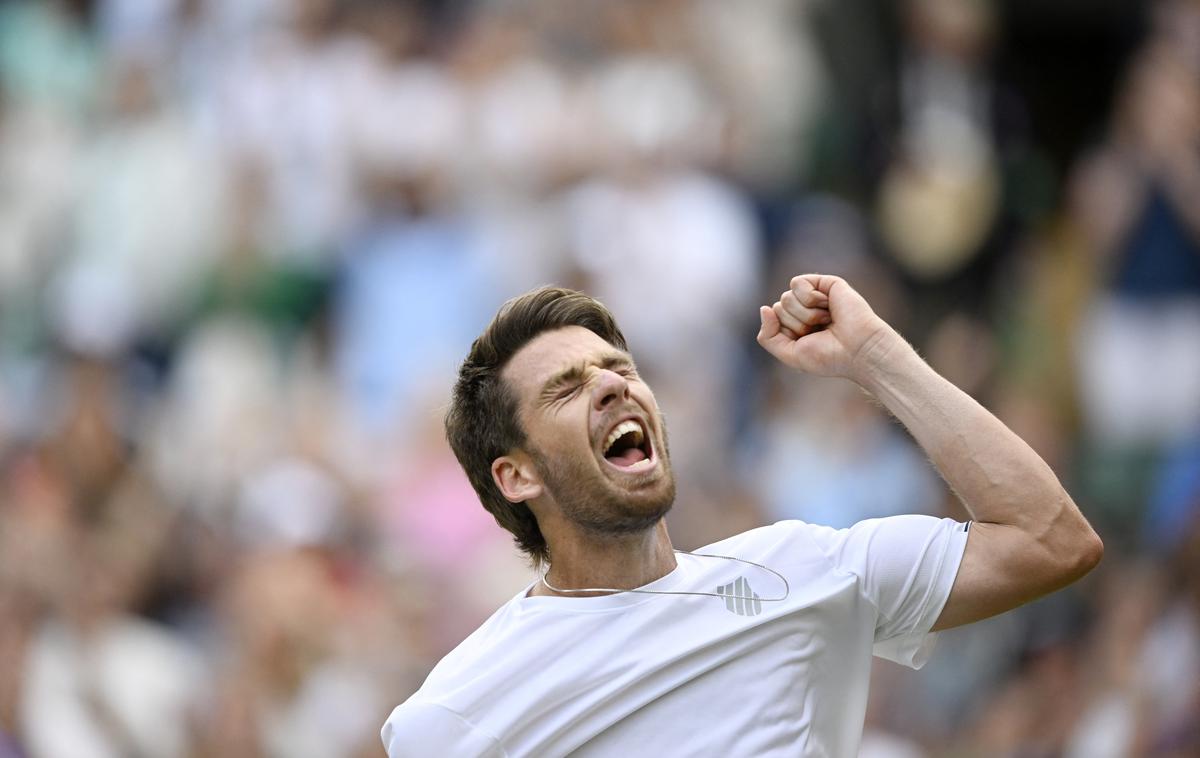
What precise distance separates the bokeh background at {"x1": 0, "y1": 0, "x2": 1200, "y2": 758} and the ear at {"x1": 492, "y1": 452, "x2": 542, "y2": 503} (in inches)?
111

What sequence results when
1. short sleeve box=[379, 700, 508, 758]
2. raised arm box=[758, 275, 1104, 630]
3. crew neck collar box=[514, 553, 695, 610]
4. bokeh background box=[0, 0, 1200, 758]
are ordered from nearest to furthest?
short sleeve box=[379, 700, 508, 758] → raised arm box=[758, 275, 1104, 630] → crew neck collar box=[514, 553, 695, 610] → bokeh background box=[0, 0, 1200, 758]

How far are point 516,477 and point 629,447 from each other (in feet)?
0.76

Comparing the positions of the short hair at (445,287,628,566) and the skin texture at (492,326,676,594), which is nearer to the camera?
Answer: the skin texture at (492,326,676,594)

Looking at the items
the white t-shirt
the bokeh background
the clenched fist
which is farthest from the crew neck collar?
the bokeh background

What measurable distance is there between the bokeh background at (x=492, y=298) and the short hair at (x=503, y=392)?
2729 millimetres

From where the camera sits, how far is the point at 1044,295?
8.01 meters

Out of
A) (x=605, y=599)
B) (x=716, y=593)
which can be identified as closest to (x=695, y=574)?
(x=716, y=593)

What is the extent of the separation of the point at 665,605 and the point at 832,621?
0.31 metres

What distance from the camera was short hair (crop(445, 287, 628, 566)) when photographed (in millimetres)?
3523

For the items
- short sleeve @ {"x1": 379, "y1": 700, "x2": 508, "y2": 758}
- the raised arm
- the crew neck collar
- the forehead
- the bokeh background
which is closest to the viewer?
short sleeve @ {"x1": 379, "y1": 700, "x2": 508, "y2": 758}

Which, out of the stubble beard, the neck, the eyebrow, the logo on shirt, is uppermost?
the eyebrow

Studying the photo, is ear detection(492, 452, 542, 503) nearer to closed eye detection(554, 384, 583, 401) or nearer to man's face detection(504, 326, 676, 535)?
man's face detection(504, 326, 676, 535)

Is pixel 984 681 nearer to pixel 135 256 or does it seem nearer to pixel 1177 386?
pixel 1177 386

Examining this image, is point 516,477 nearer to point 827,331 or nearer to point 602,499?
point 602,499
